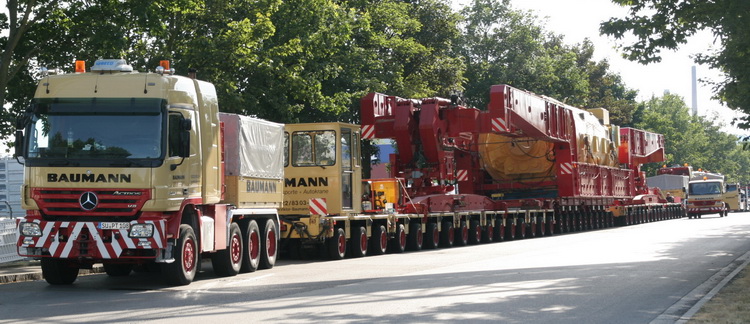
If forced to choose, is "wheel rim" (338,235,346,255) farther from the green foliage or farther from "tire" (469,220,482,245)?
the green foliage

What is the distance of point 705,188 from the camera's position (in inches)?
2286

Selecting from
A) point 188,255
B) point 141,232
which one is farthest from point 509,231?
point 141,232

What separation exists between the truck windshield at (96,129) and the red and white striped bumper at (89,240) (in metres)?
1.02

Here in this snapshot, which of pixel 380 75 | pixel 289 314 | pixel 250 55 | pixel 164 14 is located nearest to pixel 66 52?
pixel 164 14

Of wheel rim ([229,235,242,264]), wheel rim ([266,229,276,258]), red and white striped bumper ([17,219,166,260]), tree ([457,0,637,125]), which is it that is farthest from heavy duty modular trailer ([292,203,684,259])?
tree ([457,0,637,125])

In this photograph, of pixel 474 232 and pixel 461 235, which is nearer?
pixel 461 235

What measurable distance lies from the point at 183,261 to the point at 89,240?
149 centimetres

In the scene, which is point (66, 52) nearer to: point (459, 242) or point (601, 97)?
point (459, 242)

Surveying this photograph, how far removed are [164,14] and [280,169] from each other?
6.00 m

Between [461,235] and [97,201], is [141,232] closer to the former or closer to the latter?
[97,201]

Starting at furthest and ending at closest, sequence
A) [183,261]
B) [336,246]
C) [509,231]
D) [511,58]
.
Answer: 1. [511,58]
2. [509,231]
3. [336,246]
4. [183,261]

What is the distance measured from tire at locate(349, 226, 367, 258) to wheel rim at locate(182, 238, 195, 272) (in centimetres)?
745

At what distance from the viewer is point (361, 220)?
22781 millimetres

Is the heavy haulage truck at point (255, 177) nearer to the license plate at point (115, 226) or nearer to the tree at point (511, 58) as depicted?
→ the license plate at point (115, 226)
